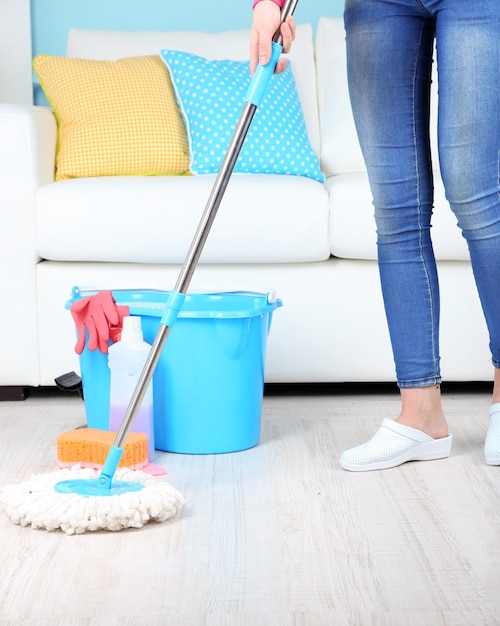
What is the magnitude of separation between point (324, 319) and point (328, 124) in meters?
0.81

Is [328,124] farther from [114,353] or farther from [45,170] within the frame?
[114,353]

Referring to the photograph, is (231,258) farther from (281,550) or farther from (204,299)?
(281,550)

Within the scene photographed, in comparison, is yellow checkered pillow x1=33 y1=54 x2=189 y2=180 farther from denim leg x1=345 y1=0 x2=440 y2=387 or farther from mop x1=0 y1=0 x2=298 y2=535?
mop x1=0 y1=0 x2=298 y2=535

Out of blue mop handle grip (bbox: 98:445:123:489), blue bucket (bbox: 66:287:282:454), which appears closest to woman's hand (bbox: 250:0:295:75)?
blue bucket (bbox: 66:287:282:454)

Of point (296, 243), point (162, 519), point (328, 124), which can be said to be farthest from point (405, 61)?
point (328, 124)

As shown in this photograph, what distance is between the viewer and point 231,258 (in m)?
1.99

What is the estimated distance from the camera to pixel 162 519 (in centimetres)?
128

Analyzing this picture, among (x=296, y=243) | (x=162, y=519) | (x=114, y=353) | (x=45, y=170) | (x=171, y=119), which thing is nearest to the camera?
(x=162, y=519)

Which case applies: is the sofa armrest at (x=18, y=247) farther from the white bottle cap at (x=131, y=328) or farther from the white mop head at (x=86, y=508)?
the white mop head at (x=86, y=508)

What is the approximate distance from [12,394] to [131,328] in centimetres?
59

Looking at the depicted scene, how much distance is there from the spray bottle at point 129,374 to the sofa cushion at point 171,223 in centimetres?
39

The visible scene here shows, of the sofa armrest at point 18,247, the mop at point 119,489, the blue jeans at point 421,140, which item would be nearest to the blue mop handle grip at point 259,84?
the mop at point 119,489

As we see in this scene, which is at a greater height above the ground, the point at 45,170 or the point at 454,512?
the point at 45,170

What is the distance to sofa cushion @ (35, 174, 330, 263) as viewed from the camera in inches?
77.2
